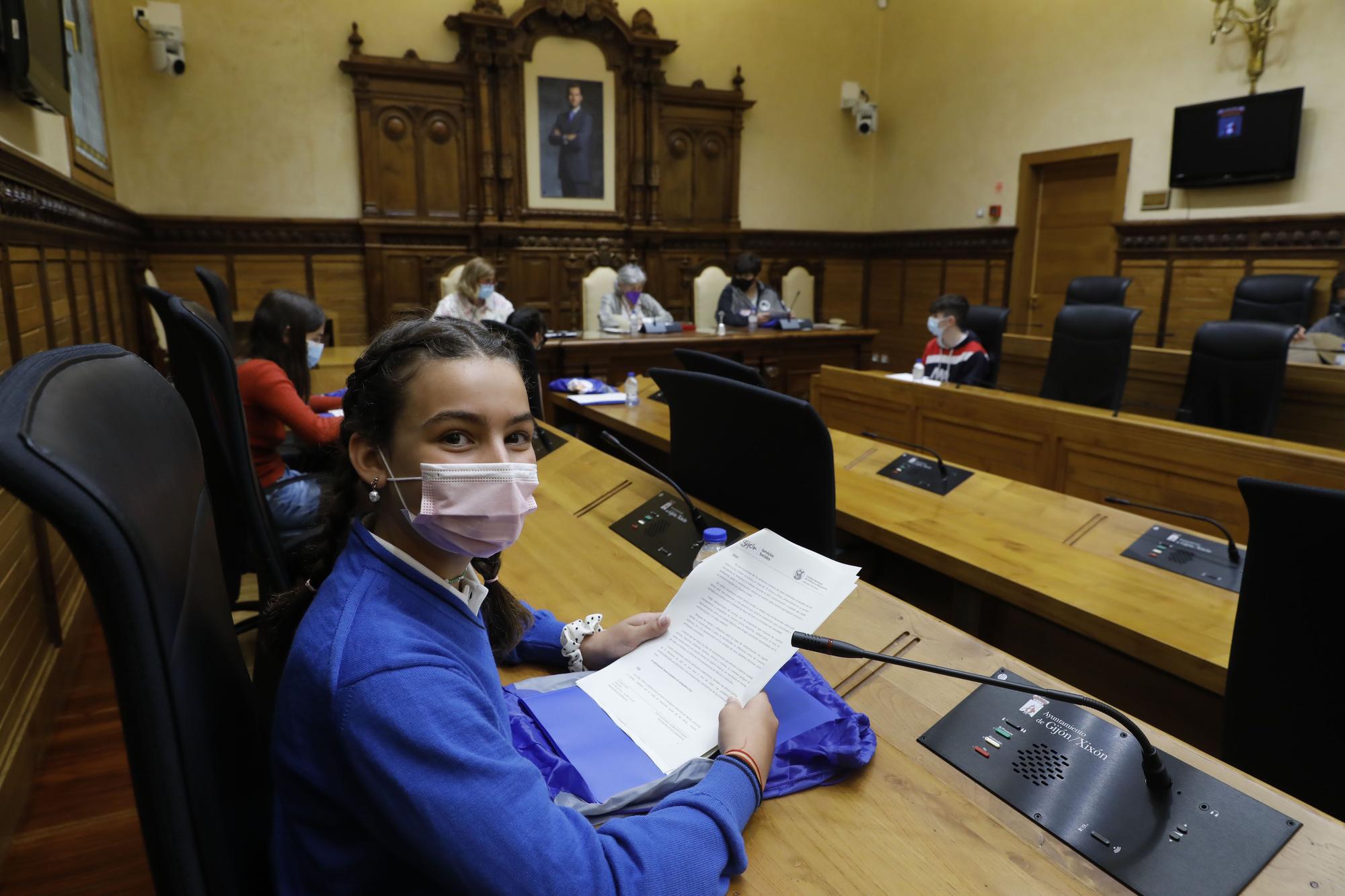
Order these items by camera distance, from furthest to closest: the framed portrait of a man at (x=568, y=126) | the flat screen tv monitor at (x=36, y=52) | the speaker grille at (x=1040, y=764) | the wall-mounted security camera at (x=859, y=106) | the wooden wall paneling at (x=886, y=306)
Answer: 1. the wooden wall paneling at (x=886, y=306)
2. the wall-mounted security camera at (x=859, y=106)
3. the framed portrait of a man at (x=568, y=126)
4. the flat screen tv monitor at (x=36, y=52)
5. the speaker grille at (x=1040, y=764)

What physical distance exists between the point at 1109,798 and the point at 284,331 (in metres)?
2.62

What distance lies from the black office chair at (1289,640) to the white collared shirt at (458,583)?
1.04 m

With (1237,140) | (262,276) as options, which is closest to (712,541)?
(1237,140)

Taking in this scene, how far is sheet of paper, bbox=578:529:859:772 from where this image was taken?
1.01m

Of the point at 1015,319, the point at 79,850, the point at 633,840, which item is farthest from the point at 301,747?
the point at 1015,319

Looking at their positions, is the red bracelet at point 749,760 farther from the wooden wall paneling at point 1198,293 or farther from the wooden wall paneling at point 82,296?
the wooden wall paneling at point 1198,293

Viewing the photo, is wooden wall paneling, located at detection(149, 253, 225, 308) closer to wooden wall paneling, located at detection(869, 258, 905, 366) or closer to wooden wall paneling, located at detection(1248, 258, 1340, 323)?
wooden wall paneling, located at detection(869, 258, 905, 366)

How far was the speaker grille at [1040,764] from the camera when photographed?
948 mm

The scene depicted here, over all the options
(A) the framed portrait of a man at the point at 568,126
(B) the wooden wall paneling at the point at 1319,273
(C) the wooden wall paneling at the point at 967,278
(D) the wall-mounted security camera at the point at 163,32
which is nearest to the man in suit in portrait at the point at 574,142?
(A) the framed portrait of a man at the point at 568,126

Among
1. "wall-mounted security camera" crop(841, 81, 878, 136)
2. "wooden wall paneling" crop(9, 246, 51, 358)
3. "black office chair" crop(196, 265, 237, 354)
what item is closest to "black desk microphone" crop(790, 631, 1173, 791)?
"wooden wall paneling" crop(9, 246, 51, 358)

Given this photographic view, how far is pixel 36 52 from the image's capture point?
2.63m

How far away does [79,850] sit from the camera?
176 centimetres

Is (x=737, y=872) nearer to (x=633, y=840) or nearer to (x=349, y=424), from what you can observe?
(x=633, y=840)

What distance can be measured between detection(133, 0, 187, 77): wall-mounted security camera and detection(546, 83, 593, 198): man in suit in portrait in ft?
10.0
